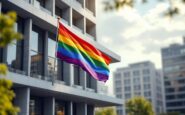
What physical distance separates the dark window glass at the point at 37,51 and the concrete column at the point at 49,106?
3021 millimetres

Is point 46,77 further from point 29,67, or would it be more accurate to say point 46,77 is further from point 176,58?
point 176,58

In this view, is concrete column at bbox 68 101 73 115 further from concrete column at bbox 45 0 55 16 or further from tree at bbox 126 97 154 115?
tree at bbox 126 97 154 115

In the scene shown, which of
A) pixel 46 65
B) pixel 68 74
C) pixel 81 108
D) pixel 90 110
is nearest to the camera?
pixel 46 65

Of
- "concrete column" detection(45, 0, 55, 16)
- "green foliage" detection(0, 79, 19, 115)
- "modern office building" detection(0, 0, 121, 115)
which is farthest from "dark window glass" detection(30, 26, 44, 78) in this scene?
"green foliage" detection(0, 79, 19, 115)

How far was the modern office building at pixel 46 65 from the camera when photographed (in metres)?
31.9

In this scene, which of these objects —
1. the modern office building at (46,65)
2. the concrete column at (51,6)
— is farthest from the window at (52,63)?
the concrete column at (51,6)

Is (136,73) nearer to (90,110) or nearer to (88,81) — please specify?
(90,110)

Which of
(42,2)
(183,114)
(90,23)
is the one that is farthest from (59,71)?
(183,114)

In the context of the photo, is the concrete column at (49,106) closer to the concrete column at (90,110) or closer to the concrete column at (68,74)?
the concrete column at (68,74)

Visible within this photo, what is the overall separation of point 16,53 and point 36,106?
6776 millimetres

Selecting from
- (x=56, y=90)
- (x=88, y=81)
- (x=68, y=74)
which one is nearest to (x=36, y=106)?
(x=56, y=90)

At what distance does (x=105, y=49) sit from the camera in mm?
47406

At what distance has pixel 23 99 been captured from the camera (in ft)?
104

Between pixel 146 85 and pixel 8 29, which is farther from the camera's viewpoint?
pixel 146 85
